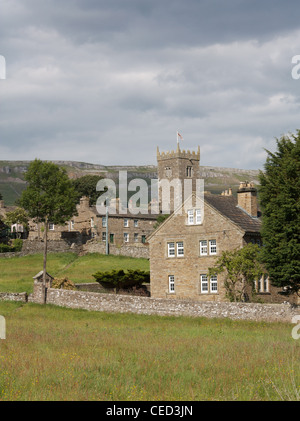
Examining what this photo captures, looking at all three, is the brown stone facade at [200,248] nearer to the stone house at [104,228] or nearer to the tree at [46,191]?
the tree at [46,191]

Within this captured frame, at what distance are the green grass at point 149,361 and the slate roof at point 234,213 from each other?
1194 centimetres

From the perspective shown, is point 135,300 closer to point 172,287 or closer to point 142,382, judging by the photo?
point 172,287

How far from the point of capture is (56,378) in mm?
18078

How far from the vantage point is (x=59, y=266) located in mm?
65438

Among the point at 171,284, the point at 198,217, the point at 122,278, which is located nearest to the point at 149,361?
the point at 198,217

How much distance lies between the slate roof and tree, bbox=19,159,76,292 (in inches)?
552

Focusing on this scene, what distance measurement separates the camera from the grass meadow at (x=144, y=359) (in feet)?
54.6

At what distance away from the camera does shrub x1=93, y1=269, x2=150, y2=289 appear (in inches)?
1972

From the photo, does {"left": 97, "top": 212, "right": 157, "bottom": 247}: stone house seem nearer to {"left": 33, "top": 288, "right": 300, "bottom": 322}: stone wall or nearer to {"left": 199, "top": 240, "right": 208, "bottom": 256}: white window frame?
{"left": 199, "top": 240, "right": 208, "bottom": 256}: white window frame

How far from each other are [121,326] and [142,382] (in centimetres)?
1611

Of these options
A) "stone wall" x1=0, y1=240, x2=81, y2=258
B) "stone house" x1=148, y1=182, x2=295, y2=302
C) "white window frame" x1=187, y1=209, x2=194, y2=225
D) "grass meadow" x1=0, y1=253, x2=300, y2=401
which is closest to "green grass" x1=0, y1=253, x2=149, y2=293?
"stone wall" x1=0, y1=240, x2=81, y2=258

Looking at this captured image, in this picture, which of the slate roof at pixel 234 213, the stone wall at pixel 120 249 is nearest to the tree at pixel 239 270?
the slate roof at pixel 234 213

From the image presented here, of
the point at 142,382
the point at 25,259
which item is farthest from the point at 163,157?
the point at 142,382

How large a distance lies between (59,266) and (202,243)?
79.6 feet
